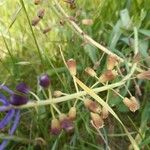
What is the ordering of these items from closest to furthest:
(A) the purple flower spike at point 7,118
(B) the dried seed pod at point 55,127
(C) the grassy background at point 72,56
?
(B) the dried seed pod at point 55,127 < (A) the purple flower spike at point 7,118 < (C) the grassy background at point 72,56

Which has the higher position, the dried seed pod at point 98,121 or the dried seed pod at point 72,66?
the dried seed pod at point 72,66

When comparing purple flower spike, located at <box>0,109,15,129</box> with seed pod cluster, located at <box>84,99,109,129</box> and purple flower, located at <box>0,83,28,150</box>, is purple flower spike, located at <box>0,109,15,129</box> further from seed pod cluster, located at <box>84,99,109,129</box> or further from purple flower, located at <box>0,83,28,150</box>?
seed pod cluster, located at <box>84,99,109,129</box>

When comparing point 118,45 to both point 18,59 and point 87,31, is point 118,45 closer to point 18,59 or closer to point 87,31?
point 87,31

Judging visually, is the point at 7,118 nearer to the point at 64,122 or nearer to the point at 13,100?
the point at 13,100

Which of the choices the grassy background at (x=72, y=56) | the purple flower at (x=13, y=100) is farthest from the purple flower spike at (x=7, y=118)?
A: the grassy background at (x=72, y=56)

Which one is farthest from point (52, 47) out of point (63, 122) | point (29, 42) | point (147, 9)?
point (63, 122)

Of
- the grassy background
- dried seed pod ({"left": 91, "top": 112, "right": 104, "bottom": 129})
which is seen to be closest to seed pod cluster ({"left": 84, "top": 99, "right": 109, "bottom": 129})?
dried seed pod ({"left": 91, "top": 112, "right": 104, "bottom": 129})

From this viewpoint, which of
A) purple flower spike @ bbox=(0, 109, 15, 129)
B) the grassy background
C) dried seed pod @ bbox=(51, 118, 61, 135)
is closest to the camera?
dried seed pod @ bbox=(51, 118, 61, 135)

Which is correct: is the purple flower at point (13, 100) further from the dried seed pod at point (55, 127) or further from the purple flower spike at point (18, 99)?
the dried seed pod at point (55, 127)

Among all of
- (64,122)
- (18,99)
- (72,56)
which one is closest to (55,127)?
(64,122)
